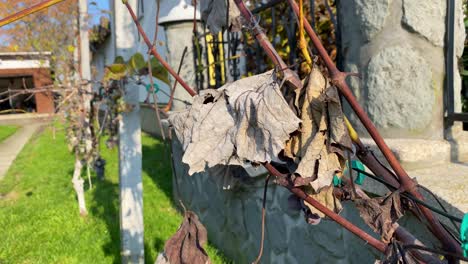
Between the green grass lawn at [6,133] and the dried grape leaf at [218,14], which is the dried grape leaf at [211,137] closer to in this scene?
the dried grape leaf at [218,14]

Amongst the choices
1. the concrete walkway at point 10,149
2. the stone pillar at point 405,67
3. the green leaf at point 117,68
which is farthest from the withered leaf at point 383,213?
the concrete walkway at point 10,149

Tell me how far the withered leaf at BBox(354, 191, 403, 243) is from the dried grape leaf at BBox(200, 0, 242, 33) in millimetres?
448

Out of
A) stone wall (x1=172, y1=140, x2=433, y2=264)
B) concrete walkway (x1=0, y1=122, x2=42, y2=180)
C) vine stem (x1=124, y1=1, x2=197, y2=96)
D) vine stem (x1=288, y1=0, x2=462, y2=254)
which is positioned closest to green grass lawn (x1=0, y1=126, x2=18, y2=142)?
concrete walkway (x1=0, y1=122, x2=42, y2=180)

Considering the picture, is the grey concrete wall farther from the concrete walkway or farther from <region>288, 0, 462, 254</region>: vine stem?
the concrete walkway

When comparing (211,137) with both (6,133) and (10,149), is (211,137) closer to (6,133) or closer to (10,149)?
(10,149)

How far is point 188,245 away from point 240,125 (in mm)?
418

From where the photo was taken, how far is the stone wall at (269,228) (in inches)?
74.6

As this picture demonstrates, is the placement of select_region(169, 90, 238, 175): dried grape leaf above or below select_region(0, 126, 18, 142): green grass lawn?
above

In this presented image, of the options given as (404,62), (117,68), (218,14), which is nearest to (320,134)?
(218,14)

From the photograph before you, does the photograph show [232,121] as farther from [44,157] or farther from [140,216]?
[44,157]

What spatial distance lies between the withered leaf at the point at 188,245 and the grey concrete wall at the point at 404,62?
0.98 m

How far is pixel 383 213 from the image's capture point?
2.72ft

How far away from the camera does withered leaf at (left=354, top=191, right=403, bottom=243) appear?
829 mm

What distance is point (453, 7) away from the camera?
5.14 ft
